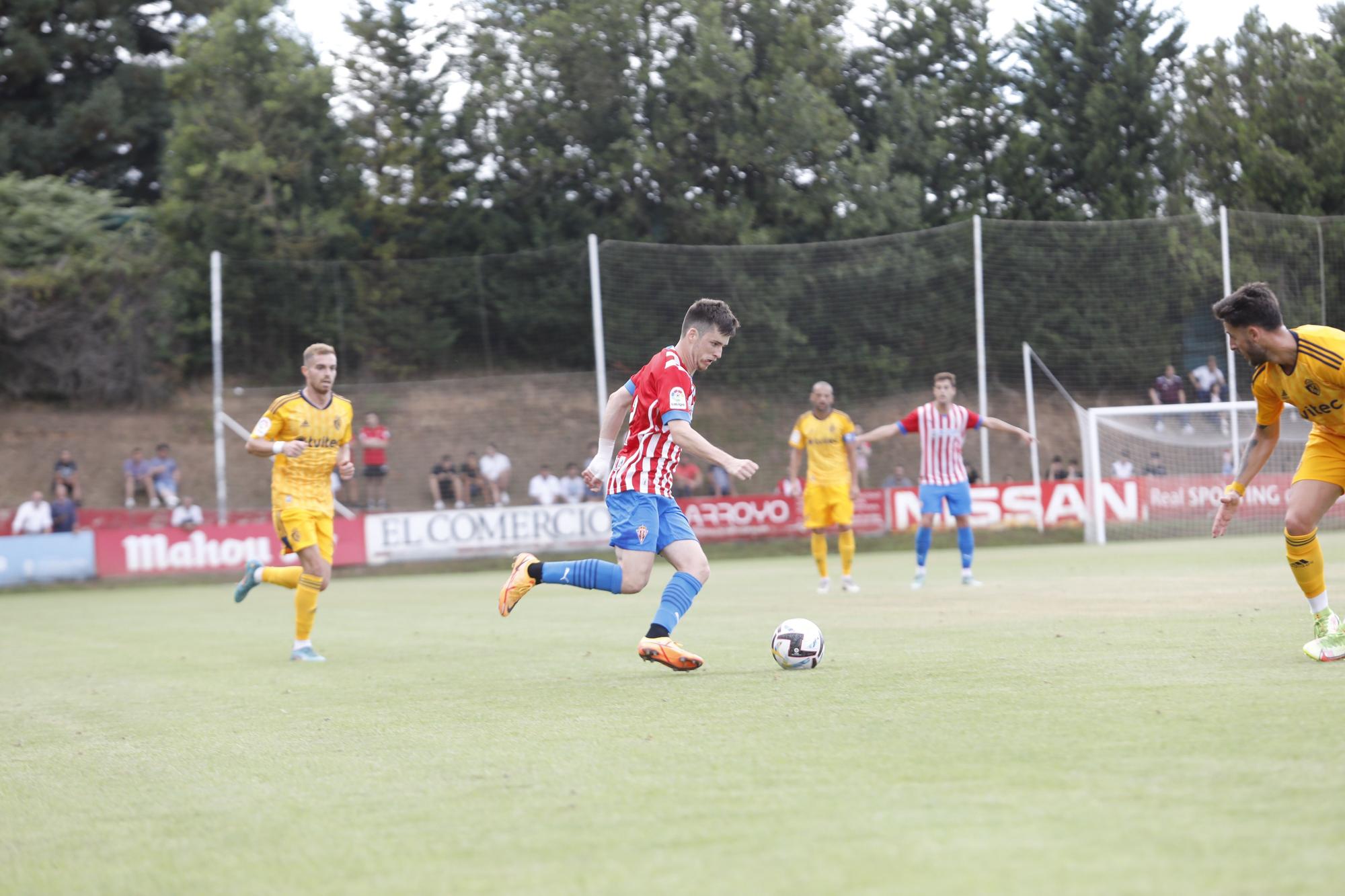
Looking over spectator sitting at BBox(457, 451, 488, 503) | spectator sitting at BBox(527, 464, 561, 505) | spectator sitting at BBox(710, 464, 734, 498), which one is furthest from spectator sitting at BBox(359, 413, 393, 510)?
spectator sitting at BBox(710, 464, 734, 498)

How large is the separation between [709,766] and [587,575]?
122 inches

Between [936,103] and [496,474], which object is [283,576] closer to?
[496,474]

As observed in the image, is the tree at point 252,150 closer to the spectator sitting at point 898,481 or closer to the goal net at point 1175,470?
the spectator sitting at point 898,481

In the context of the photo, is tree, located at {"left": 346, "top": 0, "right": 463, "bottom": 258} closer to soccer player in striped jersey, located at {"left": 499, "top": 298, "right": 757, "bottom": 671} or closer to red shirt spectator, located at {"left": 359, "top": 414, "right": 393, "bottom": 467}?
red shirt spectator, located at {"left": 359, "top": 414, "right": 393, "bottom": 467}

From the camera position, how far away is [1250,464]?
286 inches

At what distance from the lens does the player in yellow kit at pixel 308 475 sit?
1003 centimetres

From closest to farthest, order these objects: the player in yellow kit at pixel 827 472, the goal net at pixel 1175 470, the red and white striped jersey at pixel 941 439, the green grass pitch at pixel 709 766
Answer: the green grass pitch at pixel 709 766
the red and white striped jersey at pixel 941 439
the player in yellow kit at pixel 827 472
the goal net at pixel 1175 470

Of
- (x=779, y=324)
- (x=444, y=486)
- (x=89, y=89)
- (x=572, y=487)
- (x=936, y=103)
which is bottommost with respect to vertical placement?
(x=572, y=487)

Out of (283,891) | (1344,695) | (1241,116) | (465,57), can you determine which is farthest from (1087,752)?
(1241,116)

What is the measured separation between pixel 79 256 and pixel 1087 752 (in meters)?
33.1

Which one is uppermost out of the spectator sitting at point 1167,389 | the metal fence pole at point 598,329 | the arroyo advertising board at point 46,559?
the metal fence pole at point 598,329

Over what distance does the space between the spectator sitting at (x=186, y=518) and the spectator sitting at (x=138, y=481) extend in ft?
10.8

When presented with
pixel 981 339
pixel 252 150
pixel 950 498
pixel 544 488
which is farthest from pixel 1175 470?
pixel 252 150

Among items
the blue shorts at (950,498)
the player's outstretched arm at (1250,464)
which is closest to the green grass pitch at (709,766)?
the player's outstretched arm at (1250,464)
